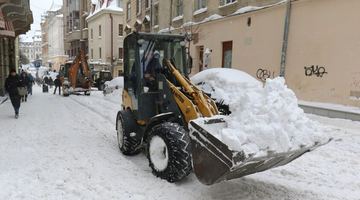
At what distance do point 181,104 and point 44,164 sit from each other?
2.58 meters

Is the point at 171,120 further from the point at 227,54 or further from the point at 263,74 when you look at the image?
the point at 227,54

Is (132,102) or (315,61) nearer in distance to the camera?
(132,102)

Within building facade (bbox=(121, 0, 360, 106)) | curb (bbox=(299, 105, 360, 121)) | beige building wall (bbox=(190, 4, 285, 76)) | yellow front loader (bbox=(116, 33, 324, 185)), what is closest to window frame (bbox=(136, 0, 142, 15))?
building facade (bbox=(121, 0, 360, 106))

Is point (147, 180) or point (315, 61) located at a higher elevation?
point (315, 61)

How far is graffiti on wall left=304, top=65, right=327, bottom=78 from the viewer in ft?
37.6

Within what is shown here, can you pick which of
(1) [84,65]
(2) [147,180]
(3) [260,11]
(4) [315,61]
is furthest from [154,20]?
(2) [147,180]

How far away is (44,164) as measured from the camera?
5801 mm

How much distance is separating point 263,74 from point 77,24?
136 feet

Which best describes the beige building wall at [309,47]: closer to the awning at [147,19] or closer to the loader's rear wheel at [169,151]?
the loader's rear wheel at [169,151]

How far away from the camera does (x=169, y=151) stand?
4762 mm

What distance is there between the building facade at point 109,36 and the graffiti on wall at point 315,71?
2887 centimetres

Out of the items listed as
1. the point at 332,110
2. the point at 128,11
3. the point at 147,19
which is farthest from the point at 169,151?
the point at 128,11

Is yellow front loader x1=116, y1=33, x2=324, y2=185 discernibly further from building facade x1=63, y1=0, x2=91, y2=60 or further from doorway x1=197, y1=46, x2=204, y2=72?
building facade x1=63, y1=0, x2=91, y2=60

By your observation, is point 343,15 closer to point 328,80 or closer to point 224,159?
point 328,80
